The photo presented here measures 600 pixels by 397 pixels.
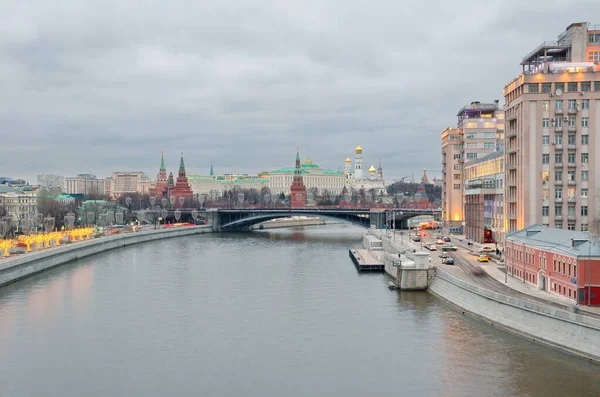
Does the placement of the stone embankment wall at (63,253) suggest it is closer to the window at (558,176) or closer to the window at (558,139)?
the window at (558,176)

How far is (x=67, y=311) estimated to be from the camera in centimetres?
4088

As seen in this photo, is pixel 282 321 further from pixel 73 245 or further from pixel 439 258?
pixel 73 245

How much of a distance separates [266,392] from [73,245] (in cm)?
5053


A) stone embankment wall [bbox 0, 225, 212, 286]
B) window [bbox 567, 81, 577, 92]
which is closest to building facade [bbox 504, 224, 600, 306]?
window [bbox 567, 81, 577, 92]

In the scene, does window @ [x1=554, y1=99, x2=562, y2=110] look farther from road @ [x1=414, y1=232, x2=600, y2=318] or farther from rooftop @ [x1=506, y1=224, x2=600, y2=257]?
road @ [x1=414, y1=232, x2=600, y2=318]

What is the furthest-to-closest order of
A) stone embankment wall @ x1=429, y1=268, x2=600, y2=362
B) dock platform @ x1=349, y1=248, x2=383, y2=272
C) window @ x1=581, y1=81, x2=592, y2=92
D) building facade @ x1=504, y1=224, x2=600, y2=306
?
dock platform @ x1=349, y1=248, x2=383, y2=272, window @ x1=581, y1=81, x2=592, y2=92, building facade @ x1=504, y1=224, x2=600, y2=306, stone embankment wall @ x1=429, y1=268, x2=600, y2=362

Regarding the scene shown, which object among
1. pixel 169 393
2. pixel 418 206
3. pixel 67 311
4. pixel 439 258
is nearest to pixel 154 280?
pixel 67 311

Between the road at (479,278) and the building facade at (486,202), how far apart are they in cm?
509

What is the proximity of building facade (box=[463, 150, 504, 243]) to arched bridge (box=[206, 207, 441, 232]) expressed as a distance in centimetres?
2435

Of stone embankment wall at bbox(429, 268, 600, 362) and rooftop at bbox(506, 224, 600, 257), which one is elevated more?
rooftop at bbox(506, 224, 600, 257)

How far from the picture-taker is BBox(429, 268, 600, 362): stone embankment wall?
27.6m

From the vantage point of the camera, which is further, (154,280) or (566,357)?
(154,280)

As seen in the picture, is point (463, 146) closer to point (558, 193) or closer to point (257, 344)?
point (558, 193)

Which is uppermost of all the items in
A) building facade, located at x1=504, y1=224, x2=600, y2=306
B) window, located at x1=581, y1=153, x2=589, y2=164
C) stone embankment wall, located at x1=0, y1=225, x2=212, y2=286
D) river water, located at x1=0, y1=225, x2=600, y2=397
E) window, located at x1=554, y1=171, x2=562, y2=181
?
window, located at x1=581, y1=153, x2=589, y2=164
